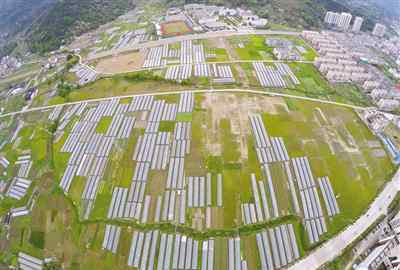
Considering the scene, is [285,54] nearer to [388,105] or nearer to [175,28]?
[388,105]

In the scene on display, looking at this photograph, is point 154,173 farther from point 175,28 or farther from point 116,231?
point 175,28

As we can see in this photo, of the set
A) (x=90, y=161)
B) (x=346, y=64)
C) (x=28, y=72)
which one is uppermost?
(x=346, y=64)

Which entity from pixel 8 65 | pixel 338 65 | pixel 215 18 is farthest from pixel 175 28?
pixel 8 65

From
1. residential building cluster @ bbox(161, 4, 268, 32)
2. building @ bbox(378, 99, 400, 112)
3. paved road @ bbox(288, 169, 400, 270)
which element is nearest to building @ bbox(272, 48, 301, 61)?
residential building cluster @ bbox(161, 4, 268, 32)

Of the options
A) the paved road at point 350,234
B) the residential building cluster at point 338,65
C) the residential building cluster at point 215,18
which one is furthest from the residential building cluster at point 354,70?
the paved road at point 350,234

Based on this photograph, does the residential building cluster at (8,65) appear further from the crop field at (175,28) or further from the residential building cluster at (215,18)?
the residential building cluster at (215,18)

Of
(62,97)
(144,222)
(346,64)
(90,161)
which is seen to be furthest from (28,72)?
(346,64)

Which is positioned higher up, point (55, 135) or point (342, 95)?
point (342, 95)
